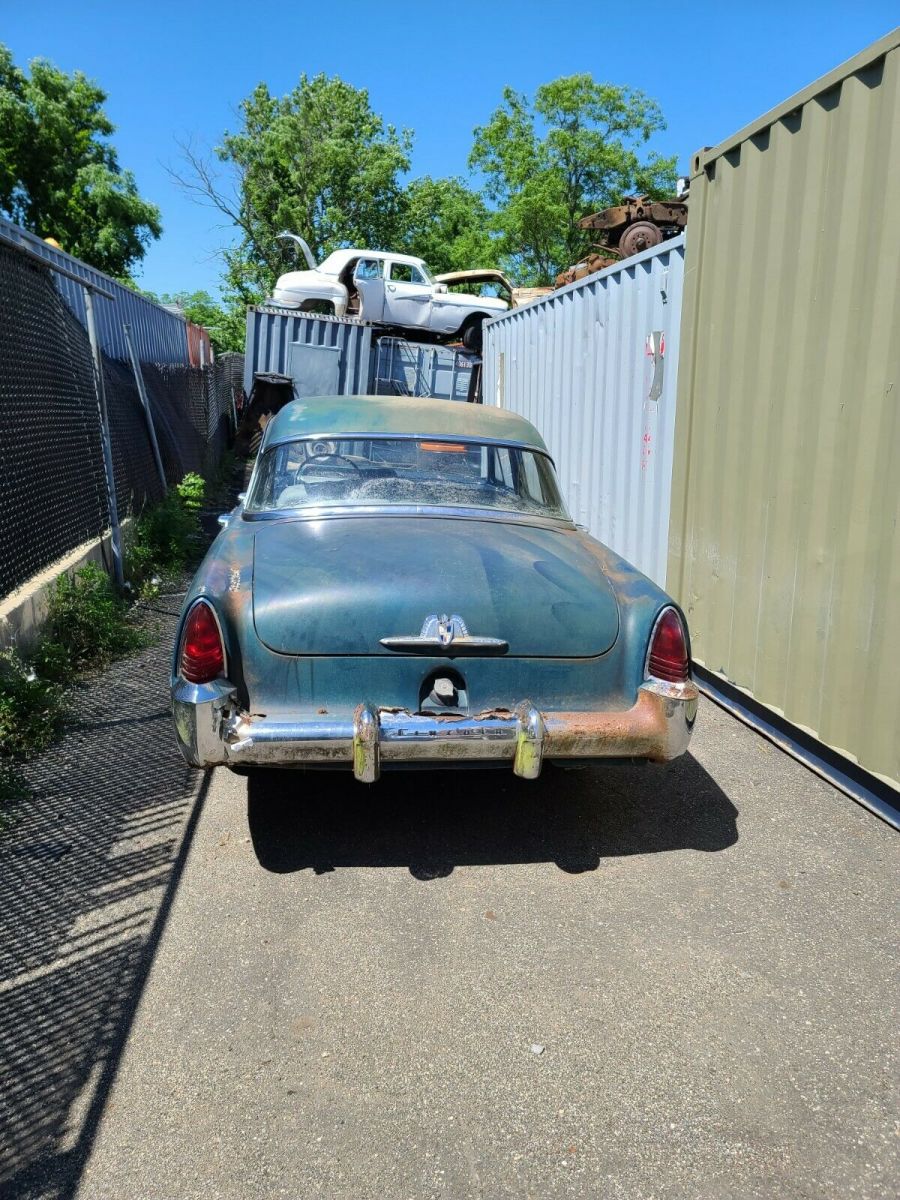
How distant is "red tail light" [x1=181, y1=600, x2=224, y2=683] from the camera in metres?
3.11

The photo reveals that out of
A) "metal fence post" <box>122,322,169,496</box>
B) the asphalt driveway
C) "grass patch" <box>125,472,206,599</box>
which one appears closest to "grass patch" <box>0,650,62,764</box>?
the asphalt driveway

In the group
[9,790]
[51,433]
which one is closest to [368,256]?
[51,433]

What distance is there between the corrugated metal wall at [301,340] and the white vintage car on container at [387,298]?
1602 millimetres

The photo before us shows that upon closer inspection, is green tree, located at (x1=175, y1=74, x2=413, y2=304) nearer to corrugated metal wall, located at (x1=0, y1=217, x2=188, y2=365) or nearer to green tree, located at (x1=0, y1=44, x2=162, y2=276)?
green tree, located at (x1=0, y1=44, x2=162, y2=276)

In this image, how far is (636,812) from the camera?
12.7 ft

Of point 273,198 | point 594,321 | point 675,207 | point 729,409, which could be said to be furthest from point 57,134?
point 729,409

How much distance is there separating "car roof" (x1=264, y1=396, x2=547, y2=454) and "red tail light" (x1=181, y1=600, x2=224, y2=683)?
163 centimetres

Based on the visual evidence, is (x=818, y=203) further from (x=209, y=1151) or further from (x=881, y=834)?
(x=209, y=1151)

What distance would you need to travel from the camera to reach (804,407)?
423cm

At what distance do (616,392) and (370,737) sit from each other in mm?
4739

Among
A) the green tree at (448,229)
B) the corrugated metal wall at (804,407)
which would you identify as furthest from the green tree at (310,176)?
the corrugated metal wall at (804,407)

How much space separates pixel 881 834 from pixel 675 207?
453 inches

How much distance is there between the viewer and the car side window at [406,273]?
1689 cm

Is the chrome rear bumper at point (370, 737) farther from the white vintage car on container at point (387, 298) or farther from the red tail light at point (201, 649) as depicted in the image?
the white vintage car on container at point (387, 298)
